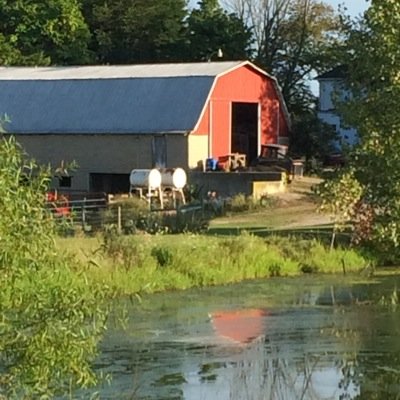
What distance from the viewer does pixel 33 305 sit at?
9617mm

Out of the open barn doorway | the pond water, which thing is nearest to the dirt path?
the open barn doorway

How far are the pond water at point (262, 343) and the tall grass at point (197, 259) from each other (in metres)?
0.45

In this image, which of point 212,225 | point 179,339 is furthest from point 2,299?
point 212,225

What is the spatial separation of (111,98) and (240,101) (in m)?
4.68

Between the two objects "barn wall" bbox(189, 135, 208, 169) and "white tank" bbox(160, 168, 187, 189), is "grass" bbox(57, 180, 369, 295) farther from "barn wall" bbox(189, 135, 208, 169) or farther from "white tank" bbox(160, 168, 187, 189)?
"barn wall" bbox(189, 135, 208, 169)

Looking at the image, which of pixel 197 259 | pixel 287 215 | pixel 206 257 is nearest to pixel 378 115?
pixel 206 257

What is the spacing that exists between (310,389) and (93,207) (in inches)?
846

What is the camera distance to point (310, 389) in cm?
1517

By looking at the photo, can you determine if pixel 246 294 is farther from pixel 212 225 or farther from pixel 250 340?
pixel 212 225

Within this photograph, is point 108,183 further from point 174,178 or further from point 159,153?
point 174,178

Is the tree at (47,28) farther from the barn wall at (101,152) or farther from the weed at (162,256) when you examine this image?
the weed at (162,256)

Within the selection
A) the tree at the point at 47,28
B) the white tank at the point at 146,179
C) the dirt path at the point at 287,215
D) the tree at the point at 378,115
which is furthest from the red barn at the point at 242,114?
the tree at the point at 378,115

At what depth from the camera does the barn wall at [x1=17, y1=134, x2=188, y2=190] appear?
43.4 m

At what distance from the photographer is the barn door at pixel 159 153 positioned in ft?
142
